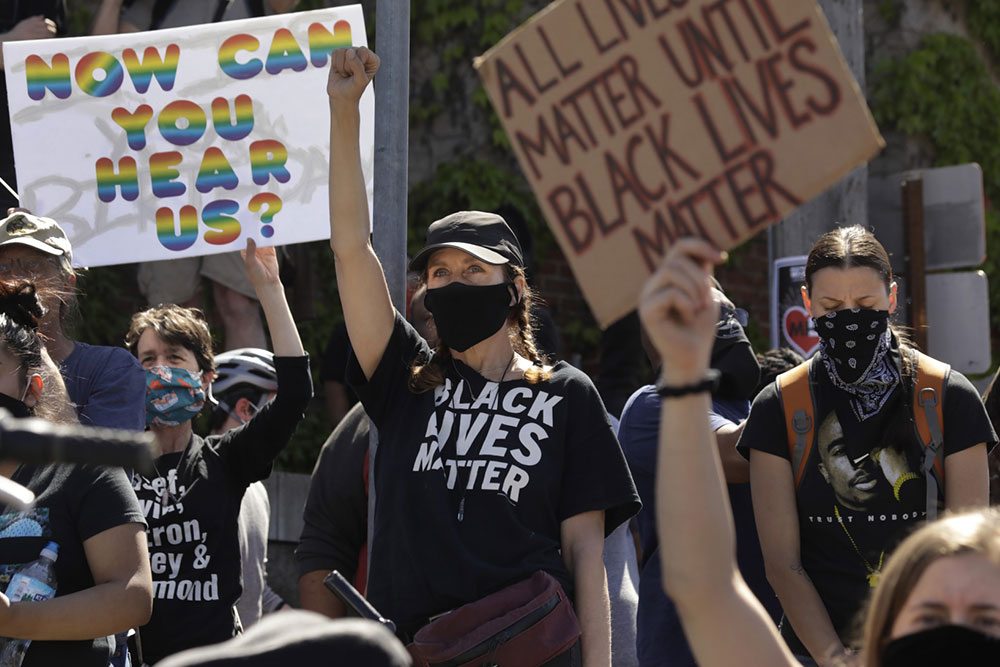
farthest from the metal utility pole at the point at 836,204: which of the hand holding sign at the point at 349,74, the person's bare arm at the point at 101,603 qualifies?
the person's bare arm at the point at 101,603

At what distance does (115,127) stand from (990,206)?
758 centimetres

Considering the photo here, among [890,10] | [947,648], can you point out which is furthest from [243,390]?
[890,10]

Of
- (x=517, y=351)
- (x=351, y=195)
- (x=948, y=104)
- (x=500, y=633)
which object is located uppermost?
(x=948, y=104)

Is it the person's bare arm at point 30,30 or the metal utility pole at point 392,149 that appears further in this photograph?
the person's bare arm at point 30,30

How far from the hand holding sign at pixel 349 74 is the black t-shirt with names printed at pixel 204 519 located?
3.30 ft

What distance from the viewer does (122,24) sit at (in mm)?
6703

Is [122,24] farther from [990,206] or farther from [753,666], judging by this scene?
[990,206]

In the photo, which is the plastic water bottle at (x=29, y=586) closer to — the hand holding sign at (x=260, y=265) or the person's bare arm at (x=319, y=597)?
the person's bare arm at (x=319, y=597)

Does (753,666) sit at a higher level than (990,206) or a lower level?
lower

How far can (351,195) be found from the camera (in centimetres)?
353

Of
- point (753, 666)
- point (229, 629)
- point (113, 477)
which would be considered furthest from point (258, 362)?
point (753, 666)

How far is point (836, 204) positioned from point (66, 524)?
4530 mm

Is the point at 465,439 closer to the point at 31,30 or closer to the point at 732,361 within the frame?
the point at 732,361

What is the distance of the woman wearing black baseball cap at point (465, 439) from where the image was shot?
11.4ft
